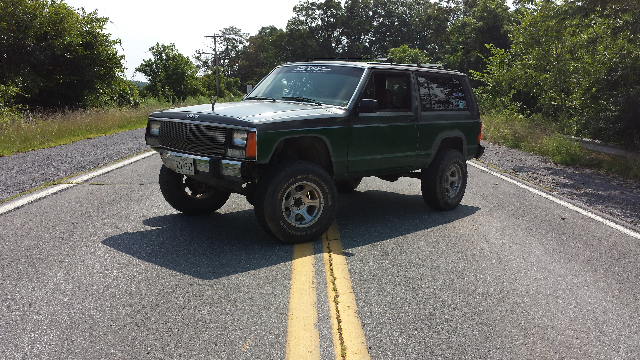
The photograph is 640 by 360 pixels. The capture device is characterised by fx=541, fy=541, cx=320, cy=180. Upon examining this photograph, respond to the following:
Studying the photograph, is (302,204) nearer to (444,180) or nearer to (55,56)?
(444,180)

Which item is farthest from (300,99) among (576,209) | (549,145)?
(549,145)

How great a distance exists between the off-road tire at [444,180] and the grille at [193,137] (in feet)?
9.56

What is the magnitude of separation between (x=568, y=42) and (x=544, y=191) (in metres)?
10.7

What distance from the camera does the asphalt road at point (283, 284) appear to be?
308 cm

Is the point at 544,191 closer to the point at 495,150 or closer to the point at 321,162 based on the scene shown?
the point at 321,162

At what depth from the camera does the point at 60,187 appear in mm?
7457

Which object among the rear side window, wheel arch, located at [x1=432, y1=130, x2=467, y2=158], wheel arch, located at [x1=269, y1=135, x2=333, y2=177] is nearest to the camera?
wheel arch, located at [x1=269, y1=135, x2=333, y2=177]

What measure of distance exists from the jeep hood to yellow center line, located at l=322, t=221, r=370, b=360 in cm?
130

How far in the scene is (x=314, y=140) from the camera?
5.41 m

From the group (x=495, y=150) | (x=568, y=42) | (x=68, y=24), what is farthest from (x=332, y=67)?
(x=68, y=24)

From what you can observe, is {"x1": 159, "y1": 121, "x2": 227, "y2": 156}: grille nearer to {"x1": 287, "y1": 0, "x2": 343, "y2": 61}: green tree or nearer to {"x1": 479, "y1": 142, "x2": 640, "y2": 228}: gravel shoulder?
{"x1": 479, "y1": 142, "x2": 640, "y2": 228}: gravel shoulder

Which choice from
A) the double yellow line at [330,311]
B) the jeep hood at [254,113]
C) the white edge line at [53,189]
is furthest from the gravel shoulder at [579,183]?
the white edge line at [53,189]

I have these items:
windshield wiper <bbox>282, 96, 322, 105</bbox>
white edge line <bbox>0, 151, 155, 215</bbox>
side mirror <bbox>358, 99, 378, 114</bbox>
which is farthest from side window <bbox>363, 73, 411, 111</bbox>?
white edge line <bbox>0, 151, 155, 215</bbox>

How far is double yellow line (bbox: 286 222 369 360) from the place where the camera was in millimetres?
2996
